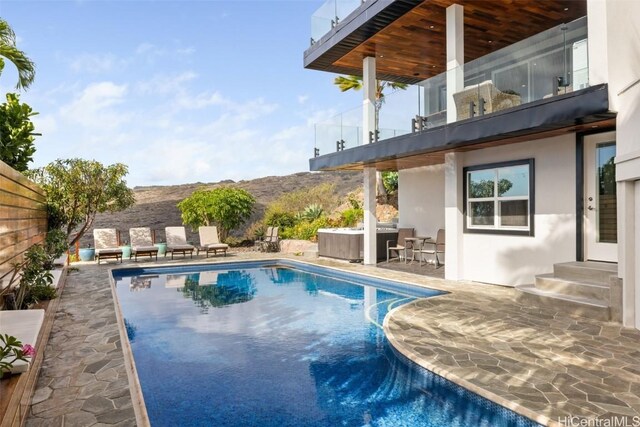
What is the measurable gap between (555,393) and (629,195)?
3.66 metres

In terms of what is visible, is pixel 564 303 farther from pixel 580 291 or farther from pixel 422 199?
pixel 422 199

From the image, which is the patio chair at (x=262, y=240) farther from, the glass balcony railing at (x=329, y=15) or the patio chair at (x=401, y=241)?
the glass balcony railing at (x=329, y=15)

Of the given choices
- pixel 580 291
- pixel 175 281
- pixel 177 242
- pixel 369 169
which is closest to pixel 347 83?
pixel 369 169

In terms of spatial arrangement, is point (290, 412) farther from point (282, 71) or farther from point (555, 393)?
point (282, 71)

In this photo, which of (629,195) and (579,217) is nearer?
(629,195)

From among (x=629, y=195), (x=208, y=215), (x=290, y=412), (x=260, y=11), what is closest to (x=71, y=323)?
(x=290, y=412)

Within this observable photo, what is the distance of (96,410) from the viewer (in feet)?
11.9

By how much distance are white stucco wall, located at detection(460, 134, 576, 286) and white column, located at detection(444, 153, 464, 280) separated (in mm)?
339

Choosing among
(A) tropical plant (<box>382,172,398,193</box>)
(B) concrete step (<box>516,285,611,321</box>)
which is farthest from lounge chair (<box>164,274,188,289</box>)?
(A) tropical plant (<box>382,172,398,193</box>)

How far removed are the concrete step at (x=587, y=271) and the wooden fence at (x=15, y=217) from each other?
875 cm

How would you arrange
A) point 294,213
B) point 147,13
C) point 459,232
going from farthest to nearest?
point 294,213 < point 147,13 < point 459,232

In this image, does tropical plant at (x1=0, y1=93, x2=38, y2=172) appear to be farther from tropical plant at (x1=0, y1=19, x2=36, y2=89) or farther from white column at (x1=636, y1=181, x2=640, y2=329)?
white column at (x1=636, y1=181, x2=640, y2=329)

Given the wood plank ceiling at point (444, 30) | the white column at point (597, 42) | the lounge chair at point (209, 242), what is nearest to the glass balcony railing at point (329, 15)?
the wood plank ceiling at point (444, 30)

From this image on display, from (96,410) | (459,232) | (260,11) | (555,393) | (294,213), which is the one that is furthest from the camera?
(294,213)
